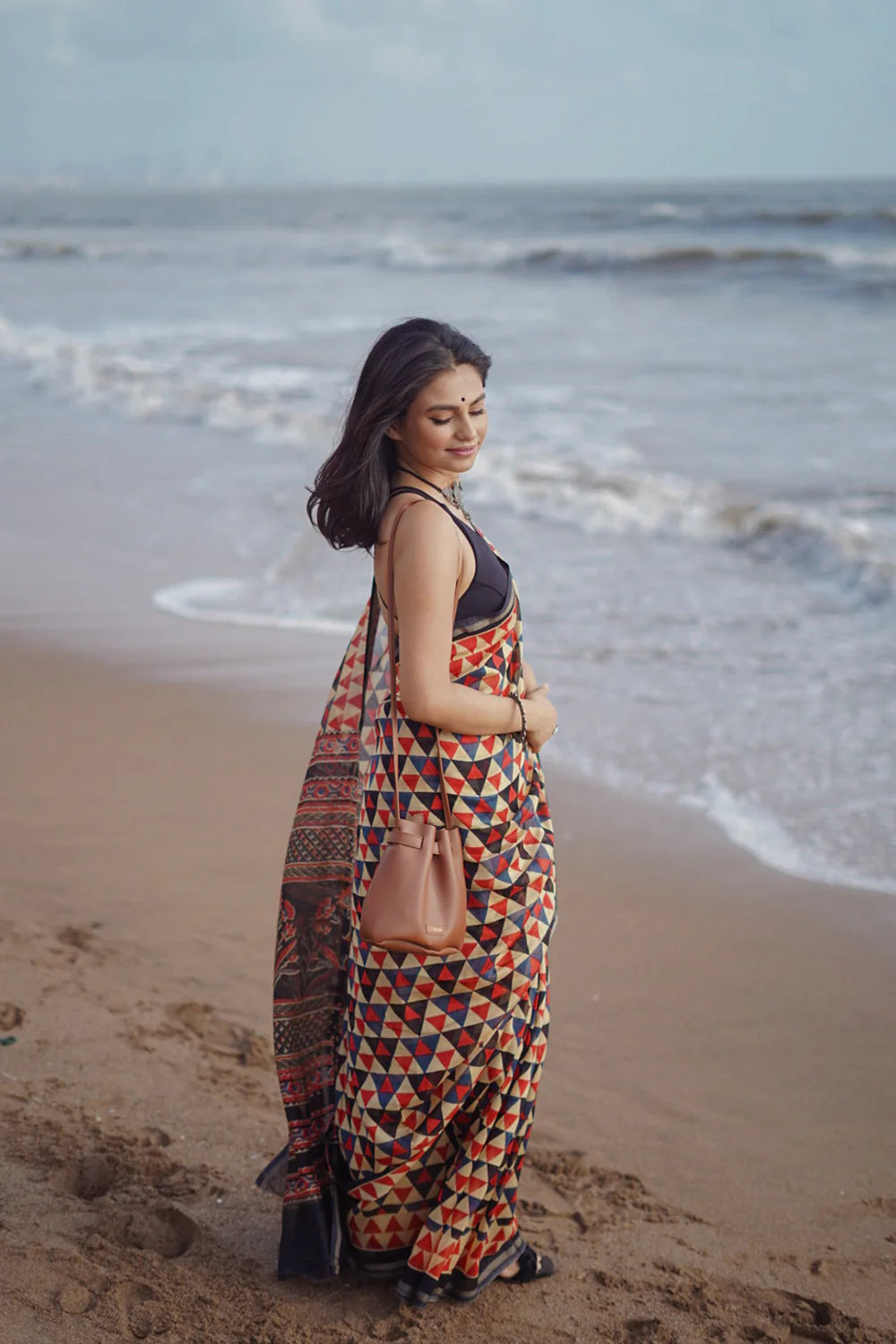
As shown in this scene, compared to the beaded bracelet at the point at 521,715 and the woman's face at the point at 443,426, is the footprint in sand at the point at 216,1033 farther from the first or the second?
the woman's face at the point at 443,426

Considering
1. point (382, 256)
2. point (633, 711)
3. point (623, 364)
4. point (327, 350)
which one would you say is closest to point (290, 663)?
point (633, 711)

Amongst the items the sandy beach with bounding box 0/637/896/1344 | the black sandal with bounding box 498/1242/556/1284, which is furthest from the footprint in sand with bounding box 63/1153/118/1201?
the black sandal with bounding box 498/1242/556/1284

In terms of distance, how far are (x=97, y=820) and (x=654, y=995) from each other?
212 centimetres

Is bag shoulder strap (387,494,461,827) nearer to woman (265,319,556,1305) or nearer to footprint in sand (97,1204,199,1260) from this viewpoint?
woman (265,319,556,1305)

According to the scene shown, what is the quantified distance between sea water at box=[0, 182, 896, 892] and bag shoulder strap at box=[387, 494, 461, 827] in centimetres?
262

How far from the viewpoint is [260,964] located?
3.89 meters

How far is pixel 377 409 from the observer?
7.39 feet

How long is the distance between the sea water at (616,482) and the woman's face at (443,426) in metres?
2.76

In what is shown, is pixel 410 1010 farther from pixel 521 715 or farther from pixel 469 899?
pixel 521 715

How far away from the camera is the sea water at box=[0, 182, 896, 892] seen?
5.66 m

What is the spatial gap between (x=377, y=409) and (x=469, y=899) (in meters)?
0.89

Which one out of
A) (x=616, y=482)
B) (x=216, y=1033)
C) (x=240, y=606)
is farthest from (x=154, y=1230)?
(x=616, y=482)

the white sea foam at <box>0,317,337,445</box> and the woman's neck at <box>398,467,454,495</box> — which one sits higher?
the white sea foam at <box>0,317,337,445</box>

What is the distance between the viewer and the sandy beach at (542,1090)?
2459mm
